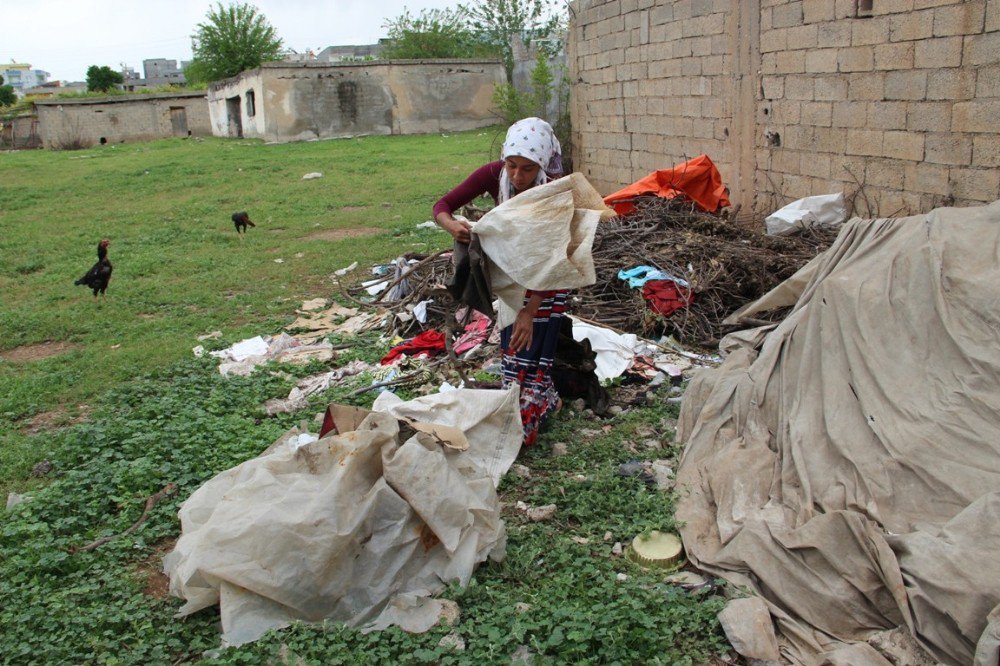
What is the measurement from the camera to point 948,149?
5863mm

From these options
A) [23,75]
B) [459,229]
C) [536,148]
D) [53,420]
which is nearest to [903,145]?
[536,148]

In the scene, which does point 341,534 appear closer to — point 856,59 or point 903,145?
point 903,145

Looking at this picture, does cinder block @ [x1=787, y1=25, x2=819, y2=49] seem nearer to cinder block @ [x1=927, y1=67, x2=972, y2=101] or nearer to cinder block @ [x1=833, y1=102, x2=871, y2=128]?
cinder block @ [x1=833, y1=102, x2=871, y2=128]

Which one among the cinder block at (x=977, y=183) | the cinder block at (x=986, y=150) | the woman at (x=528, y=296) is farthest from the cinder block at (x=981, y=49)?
the woman at (x=528, y=296)

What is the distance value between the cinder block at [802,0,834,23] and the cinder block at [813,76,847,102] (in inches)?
18.8

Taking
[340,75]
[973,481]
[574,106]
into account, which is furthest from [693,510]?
[340,75]

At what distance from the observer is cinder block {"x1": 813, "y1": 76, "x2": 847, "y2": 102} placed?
677 cm

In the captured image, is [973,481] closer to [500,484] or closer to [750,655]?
[750,655]

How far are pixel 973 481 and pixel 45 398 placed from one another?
→ 490 cm

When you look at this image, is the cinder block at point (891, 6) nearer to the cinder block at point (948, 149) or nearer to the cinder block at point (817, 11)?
the cinder block at point (817, 11)

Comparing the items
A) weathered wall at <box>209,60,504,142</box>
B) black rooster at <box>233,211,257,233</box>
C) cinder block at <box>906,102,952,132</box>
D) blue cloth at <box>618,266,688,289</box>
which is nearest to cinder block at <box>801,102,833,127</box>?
cinder block at <box>906,102,952,132</box>

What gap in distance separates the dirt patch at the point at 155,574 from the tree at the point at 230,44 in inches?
1515

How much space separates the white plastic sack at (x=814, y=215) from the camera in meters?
6.70

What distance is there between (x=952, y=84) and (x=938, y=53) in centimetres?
26
